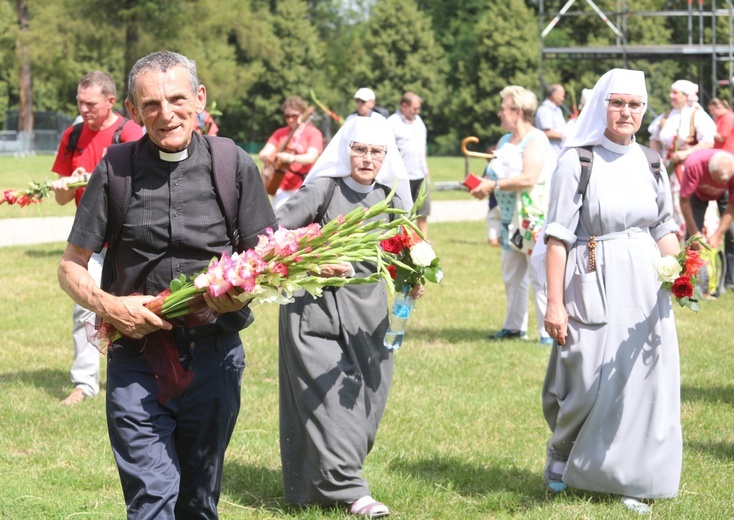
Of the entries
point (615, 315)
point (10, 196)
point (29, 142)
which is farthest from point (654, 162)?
point (29, 142)

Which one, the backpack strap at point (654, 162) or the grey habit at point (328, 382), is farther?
the backpack strap at point (654, 162)

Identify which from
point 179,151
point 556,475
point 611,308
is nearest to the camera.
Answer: point 179,151

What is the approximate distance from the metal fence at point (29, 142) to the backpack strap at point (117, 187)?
177 ft

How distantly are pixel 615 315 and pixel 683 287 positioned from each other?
0.38 meters

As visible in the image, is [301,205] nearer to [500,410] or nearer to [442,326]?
[500,410]

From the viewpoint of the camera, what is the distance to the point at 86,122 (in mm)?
8016

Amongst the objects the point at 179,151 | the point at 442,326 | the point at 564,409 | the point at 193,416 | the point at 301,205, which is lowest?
the point at 442,326

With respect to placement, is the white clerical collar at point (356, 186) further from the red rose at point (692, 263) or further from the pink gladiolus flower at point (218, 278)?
the pink gladiolus flower at point (218, 278)

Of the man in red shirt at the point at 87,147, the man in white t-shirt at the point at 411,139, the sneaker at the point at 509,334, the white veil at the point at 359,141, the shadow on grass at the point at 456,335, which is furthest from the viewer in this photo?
the man in white t-shirt at the point at 411,139

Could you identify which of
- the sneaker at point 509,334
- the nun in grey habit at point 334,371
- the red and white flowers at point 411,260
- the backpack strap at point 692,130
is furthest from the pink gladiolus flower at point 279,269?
the backpack strap at point 692,130

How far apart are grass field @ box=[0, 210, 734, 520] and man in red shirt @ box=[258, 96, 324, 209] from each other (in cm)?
204

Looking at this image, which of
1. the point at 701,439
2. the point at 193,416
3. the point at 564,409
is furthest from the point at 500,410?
the point at 193,416

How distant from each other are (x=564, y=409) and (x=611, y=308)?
589mm

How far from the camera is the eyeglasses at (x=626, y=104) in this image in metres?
5.65
